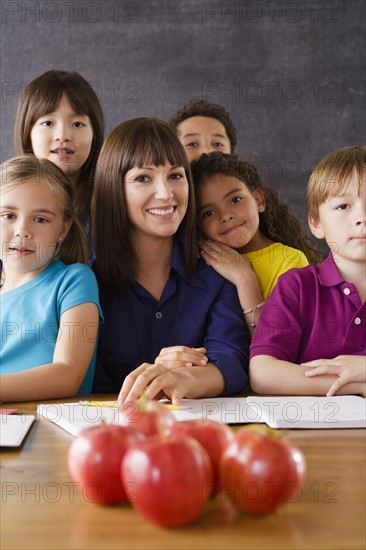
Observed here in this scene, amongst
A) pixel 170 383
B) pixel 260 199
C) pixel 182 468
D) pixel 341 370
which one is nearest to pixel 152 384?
pixel 170 383

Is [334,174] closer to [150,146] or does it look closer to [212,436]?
[150,146]

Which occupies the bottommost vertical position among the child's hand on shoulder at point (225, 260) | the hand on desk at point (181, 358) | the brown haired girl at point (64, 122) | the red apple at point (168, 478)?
the red apple at point (168, 478)

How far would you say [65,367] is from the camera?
5.11 ft

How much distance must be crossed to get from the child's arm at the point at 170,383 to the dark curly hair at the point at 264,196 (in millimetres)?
856

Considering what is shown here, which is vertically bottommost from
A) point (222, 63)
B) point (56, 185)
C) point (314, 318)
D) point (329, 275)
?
point (314, 318)

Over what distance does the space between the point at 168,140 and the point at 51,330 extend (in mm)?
590

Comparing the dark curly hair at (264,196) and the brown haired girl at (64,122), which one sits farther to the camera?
the brown haired girl at (64,122)

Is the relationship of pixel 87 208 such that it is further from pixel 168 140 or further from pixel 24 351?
pixel 24 351

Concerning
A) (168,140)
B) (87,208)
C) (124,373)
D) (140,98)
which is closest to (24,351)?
(124,373)

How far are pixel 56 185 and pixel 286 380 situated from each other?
80cm

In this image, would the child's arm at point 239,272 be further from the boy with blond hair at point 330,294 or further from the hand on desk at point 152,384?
the hand on desk at point 152,384

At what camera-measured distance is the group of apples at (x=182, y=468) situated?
69cm

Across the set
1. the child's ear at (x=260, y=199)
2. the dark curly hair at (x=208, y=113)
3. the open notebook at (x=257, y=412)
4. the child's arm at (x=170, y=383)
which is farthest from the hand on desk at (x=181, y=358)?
the dark curly hair at (x=208, y=113)

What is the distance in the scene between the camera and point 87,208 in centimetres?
253
